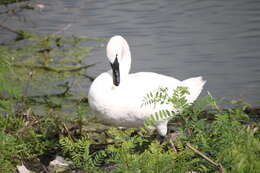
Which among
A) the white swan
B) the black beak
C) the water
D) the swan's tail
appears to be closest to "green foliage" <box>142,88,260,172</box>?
the white swan

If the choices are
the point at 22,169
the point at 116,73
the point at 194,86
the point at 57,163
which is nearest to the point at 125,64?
the point at 116,73

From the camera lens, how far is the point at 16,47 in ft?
25.2

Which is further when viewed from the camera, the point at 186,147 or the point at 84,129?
the point at 84,129

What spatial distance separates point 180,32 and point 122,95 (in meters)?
3.43

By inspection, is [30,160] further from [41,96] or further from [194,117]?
[41,96]

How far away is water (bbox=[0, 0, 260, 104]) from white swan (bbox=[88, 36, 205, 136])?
1.52 meters

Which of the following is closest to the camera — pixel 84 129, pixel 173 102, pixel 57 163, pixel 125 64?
pixel 173 102

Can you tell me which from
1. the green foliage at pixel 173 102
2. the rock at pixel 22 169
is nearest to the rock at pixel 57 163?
the rock at pixel 22 169

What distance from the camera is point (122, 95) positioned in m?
4.20

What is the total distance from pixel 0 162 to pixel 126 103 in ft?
5.44

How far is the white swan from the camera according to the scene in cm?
411

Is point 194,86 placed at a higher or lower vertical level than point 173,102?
higher

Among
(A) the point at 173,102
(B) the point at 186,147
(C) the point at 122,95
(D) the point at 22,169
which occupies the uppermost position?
(C) the point at 122,95

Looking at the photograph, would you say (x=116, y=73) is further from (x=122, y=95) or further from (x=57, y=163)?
(x=57, y=163)
